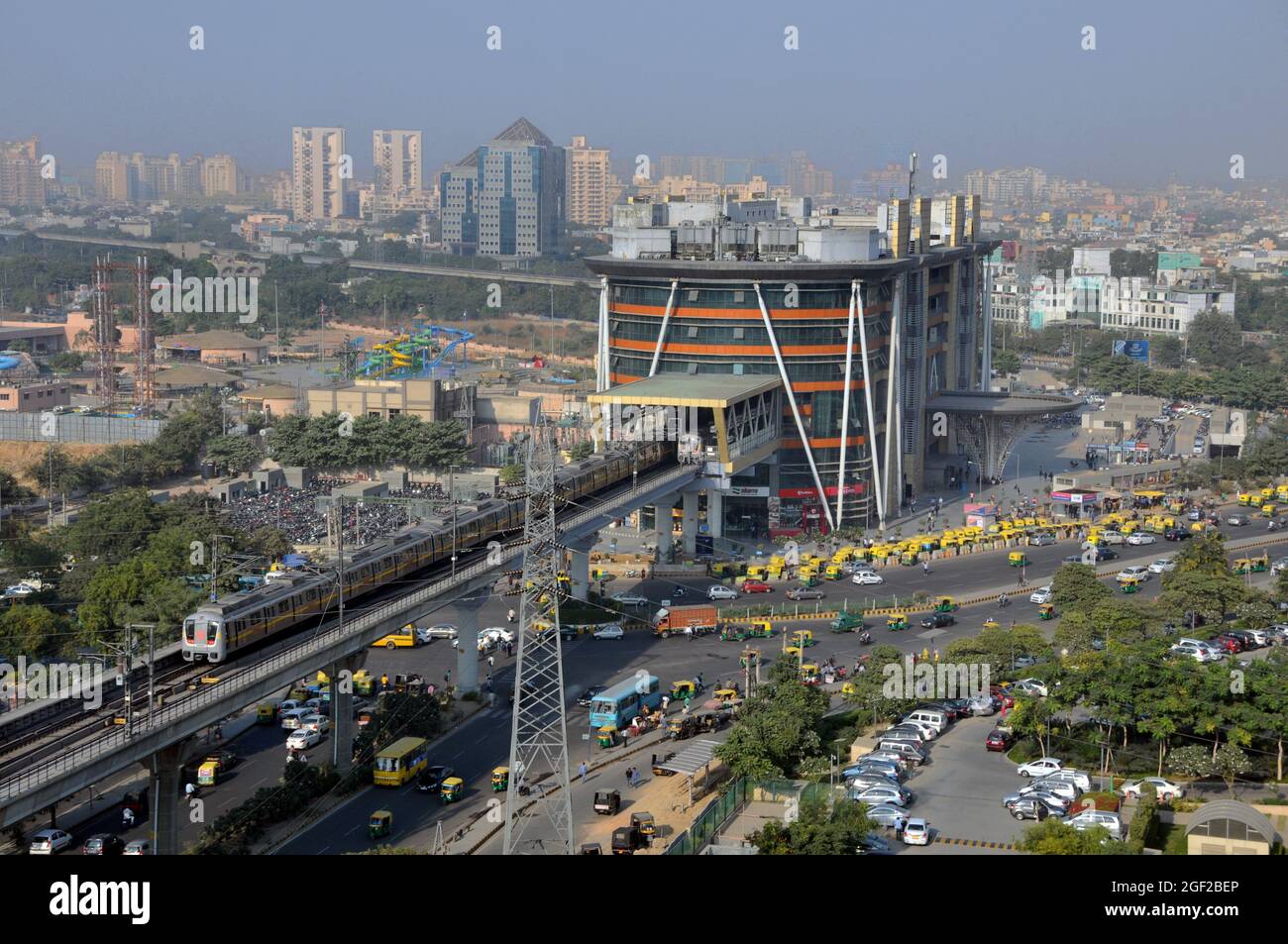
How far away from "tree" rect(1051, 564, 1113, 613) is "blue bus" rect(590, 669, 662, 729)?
784 centimetres

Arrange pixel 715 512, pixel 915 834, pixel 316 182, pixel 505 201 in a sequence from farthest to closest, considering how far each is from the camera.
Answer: pixel 316 182
pixel 505 201
pixel 715 512
pixel 915 834

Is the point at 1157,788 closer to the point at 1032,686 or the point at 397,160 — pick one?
the point at 1032,686

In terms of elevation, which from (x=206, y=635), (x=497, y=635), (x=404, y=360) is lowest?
(x=497, y=635)

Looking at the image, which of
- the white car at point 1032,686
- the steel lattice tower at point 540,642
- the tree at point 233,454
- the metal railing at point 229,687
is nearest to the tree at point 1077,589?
the white car at point 1032,686

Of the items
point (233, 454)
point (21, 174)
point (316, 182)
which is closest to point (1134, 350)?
point (233, 454)

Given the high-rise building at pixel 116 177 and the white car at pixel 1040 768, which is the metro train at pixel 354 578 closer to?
the white car at pixel 1040 768

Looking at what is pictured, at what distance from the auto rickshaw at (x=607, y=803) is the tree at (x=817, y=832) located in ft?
9.54

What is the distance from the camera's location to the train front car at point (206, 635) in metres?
17.2

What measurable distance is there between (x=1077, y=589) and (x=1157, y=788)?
920 centimetres

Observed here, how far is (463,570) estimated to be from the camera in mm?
21516

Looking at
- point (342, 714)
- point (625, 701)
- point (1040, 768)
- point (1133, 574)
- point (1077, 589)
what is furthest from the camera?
point (1133, 574)

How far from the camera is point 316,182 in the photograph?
16488 centimetres

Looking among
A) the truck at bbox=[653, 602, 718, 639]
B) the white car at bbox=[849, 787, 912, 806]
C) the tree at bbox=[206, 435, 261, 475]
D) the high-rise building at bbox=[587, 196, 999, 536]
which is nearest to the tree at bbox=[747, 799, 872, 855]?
the white car at bbox=[849, 787, 912, 806]
